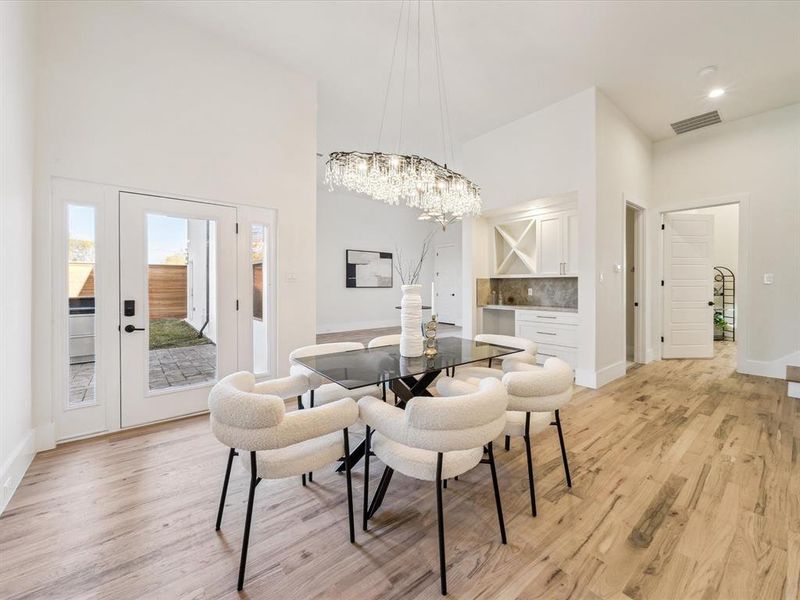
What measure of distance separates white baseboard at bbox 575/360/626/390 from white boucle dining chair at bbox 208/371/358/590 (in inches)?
135

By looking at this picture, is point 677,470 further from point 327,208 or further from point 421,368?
point 327,208

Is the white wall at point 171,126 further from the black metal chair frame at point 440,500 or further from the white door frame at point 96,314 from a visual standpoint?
the black metal chair frame at point 440,500

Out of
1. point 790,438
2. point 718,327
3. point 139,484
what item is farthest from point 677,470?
point 718,327

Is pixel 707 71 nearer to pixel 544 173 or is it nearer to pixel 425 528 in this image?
pixel 544 173

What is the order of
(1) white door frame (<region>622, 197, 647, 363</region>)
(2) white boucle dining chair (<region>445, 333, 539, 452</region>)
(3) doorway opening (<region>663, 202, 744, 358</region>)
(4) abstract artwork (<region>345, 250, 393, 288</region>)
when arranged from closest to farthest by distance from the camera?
(2) white boucle dining chair (<region>445, 333, 539, 452</region>), (1) white door frame (<region>622, 197, 647, 363</region>), (3) doorway opening (<region>663, 202, 744, 358</region>), (4) abstract artwork (<region>345, 250, 393, 288</region>)

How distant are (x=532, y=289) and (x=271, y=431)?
4.98 meters

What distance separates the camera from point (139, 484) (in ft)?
7.00

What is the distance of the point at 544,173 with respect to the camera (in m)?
4.41

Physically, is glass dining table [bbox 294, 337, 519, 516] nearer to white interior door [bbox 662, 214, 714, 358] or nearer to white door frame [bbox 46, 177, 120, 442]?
white door frame [bbox 46, 177, 120, 442]

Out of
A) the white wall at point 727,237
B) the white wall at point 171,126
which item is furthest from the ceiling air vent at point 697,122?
the white wall at point 171,126

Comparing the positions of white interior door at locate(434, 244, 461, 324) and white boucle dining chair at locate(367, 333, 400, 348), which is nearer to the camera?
white boucle dining chair at locate(367, 333, 400, 348)

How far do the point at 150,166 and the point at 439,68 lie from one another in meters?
3.02

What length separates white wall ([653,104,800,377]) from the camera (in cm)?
423

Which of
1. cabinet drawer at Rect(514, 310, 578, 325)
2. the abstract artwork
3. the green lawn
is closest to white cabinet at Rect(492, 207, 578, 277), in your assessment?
cabinet drawer at Rect(514, 310, 578, 325)
